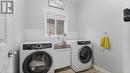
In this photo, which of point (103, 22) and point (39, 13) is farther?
point (39, 13)

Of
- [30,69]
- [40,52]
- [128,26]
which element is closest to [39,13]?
[40,52]

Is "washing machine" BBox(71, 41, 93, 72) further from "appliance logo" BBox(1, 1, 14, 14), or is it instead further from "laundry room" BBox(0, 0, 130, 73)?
"appliance logo" BBox(1, 1, 14, 14)

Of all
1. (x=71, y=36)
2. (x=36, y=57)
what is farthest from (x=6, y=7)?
(x=71, y=36)

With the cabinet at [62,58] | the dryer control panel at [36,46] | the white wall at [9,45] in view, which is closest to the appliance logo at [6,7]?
the white wall at [9,45]

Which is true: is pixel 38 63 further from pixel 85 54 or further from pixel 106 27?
pixel 106 27

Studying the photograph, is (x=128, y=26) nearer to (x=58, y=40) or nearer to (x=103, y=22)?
(x=103, y=22)

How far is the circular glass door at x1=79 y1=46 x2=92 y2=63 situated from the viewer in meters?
2.61

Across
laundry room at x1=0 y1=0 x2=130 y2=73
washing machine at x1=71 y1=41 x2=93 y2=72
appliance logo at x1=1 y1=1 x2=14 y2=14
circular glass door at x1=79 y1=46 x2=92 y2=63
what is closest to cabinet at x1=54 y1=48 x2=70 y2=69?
laundry room at x1=0 y1=0 x2=130 y2=73

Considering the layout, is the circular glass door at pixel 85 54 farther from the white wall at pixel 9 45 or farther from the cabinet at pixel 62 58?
the white wall at pixel 9 45

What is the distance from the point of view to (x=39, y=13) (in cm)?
284

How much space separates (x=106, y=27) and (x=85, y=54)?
97 cm

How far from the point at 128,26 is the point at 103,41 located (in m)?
0.70

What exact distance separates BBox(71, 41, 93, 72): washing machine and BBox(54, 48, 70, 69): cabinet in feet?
0.47

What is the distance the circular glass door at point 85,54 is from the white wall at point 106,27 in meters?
0.24
